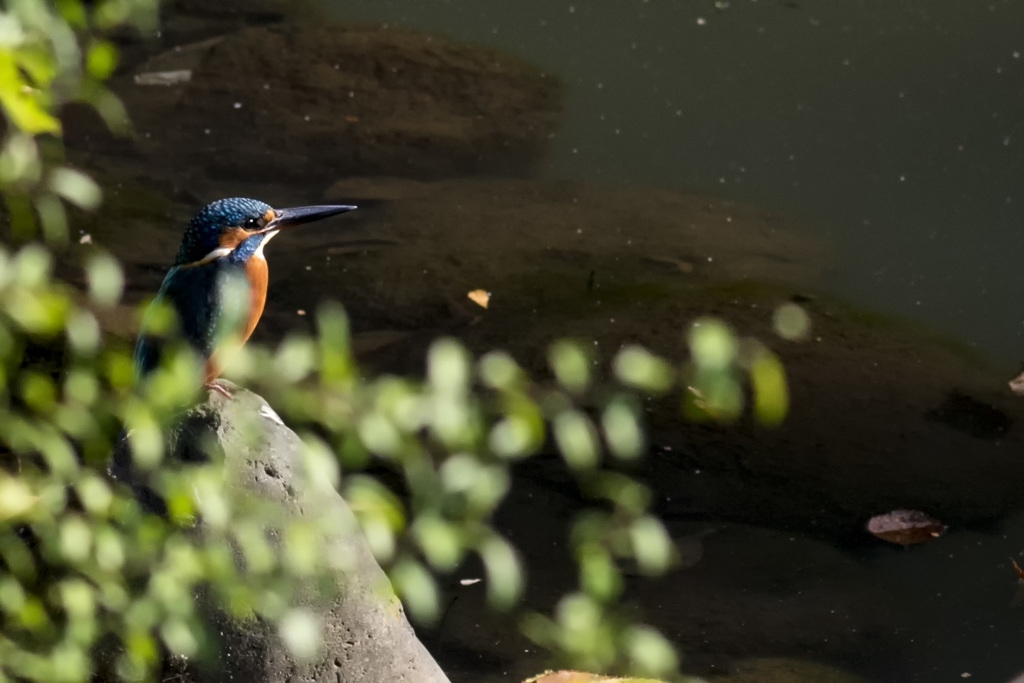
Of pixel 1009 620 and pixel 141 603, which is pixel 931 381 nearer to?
pixel 1009 620

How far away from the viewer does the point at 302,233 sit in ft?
16.2

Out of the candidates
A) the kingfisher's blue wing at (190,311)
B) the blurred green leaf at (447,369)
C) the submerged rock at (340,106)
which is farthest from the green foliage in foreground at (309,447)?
the submerged rock at (340,106)

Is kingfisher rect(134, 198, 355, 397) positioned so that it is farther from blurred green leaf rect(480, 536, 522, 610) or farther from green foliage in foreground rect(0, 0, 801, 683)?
blurred green leaf rect(480, 536, 522, 610)

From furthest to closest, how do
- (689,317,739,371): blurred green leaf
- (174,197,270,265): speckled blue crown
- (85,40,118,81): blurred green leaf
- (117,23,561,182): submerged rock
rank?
(117,23,561,182): submerged rock < (174,197,270,265): speckled blue crown < (85,40,118,81): blurred green leaf < (689,317,739,371): blurred green leaf

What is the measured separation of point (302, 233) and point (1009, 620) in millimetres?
3034

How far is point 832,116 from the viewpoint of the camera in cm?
600

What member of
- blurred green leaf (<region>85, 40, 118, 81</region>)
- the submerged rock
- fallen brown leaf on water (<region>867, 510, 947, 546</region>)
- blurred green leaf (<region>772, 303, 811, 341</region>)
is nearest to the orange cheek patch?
blurred green leaf (<region>85, 40, 118, 81</region>)

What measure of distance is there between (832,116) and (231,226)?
4536 millimetres

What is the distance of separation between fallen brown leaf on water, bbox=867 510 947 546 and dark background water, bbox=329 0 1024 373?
124cm

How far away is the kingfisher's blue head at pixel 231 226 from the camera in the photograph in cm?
208

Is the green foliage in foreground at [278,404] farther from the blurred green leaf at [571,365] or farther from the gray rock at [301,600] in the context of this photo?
the gray rock at [301,600]

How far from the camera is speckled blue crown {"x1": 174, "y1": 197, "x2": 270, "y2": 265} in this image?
2080 millimetres

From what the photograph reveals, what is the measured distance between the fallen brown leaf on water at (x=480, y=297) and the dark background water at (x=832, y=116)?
1294mm

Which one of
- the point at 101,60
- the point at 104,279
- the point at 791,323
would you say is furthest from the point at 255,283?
the point at 791,323
